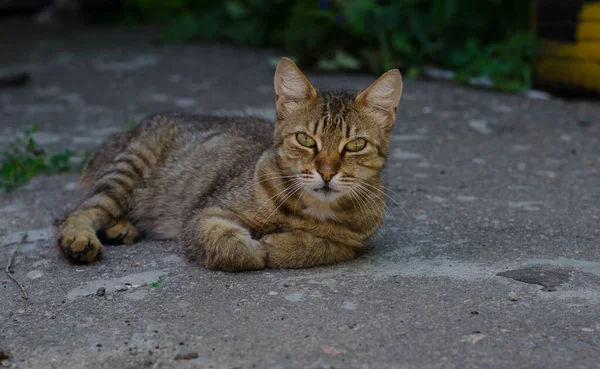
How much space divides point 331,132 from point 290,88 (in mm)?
407

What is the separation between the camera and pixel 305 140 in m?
4.14

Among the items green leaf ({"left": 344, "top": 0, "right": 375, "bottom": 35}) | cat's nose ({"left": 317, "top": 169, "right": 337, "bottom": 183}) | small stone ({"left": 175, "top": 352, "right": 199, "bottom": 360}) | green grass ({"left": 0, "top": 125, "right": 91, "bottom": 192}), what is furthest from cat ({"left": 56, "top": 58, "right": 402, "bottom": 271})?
green leaf ({"left": 344, "top": 0, "right": 375, "bottom": 35})

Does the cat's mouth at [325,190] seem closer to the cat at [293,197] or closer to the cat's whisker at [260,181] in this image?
the cat at [293,197]

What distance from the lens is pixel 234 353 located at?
314 cm

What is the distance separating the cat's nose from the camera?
395 cm

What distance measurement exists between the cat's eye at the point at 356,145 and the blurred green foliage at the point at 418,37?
510 cm

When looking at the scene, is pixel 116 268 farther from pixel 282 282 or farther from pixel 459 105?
pixel 459 105

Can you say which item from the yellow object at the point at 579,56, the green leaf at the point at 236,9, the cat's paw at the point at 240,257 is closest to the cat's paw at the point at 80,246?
the cat's paw at the point at 240,257

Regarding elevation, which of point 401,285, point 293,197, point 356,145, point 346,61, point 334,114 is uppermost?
point 334,114

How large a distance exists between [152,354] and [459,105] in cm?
585

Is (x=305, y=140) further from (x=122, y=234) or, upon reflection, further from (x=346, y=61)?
(x=346, y=61)

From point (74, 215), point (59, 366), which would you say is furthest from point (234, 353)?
point (74, 215)

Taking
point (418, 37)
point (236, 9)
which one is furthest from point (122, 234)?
point (236, 9)

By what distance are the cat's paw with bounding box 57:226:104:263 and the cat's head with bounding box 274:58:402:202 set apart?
1.12 metres
